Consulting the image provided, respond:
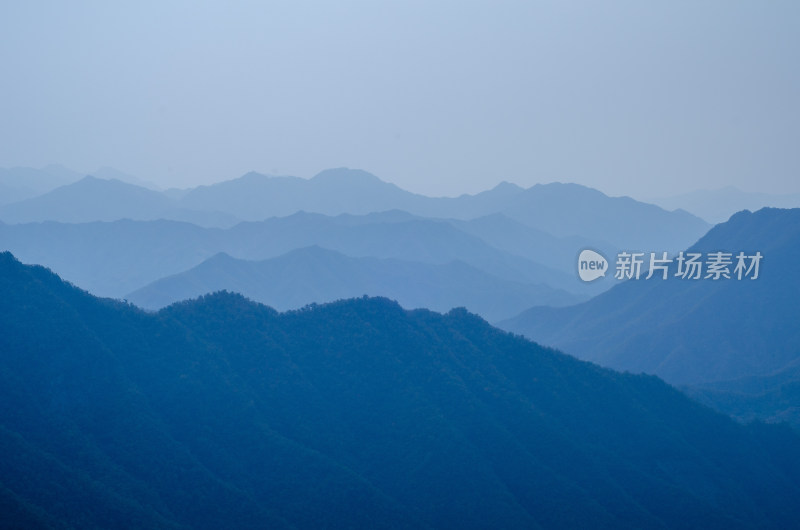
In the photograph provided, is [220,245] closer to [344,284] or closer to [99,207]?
[344,284]

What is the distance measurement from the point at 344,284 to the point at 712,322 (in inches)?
1409

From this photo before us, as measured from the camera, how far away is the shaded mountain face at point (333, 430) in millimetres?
20688

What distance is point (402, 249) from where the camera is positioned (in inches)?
4035

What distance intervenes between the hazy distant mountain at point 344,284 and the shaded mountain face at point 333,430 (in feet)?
138

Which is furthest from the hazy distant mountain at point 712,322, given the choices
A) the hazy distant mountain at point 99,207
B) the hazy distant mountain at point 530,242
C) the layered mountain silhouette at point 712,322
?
the hazy distant mountain at point 99,207

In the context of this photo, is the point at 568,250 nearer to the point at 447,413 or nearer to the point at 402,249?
the point at 402,249

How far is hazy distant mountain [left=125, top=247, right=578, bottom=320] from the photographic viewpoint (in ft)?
234

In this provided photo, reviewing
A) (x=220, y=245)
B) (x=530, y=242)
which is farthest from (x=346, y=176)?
(x=220, y=245)

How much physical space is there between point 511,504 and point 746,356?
36221 mm

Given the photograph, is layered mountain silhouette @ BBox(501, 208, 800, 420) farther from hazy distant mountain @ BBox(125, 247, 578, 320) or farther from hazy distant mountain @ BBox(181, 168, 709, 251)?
hazy distant mountain @ BBox(181, 168, 709, 251)

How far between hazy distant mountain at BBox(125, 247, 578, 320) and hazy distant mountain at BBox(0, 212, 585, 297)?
1154cm

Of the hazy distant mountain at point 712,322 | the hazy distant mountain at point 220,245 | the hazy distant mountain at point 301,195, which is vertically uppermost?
the hazy distant mountain at point 301,195

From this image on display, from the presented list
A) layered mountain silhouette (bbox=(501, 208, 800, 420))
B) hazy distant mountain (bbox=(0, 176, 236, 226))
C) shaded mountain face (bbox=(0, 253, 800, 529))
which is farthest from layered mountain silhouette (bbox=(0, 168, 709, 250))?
shaded mountain face (bbox=(0, 253, 800, 529))

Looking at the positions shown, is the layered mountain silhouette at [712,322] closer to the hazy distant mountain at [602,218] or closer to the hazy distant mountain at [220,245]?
the hazy distant mountain at [220,245]
